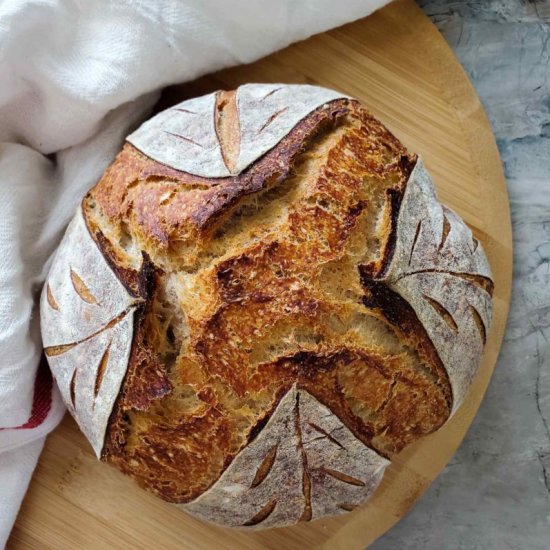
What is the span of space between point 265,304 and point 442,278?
0.28 metres

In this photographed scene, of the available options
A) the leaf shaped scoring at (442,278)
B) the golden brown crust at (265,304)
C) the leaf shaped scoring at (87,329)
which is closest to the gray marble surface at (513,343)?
the leaf shaped scoring at (442,278)

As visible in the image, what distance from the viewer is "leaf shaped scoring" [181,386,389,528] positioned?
3.42 ft

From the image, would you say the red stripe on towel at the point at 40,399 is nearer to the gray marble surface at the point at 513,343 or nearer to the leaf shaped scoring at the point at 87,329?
the leaf shaped scoring at the point at 87,329

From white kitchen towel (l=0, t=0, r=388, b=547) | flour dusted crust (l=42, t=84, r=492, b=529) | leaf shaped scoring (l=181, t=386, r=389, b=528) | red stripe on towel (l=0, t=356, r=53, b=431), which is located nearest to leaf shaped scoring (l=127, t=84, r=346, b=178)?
flour dusted crust (l=42, t=84, r=492, b=529)

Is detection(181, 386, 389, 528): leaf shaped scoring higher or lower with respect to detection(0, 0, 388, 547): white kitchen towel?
lower

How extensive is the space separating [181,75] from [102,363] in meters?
0.54

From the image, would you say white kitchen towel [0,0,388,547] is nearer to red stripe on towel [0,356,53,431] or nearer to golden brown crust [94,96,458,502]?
red stripe on towel [0,356,53,431]

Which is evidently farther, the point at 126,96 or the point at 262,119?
the point at 126,96

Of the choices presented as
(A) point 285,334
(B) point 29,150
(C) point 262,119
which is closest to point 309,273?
(A) point 285,334

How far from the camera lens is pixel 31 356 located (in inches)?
49.9

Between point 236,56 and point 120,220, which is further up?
point 236,56

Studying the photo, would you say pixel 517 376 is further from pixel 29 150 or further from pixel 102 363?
pixel 29 150

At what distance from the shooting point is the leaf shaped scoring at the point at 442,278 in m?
1.06

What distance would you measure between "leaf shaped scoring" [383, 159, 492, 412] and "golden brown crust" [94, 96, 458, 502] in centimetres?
2
